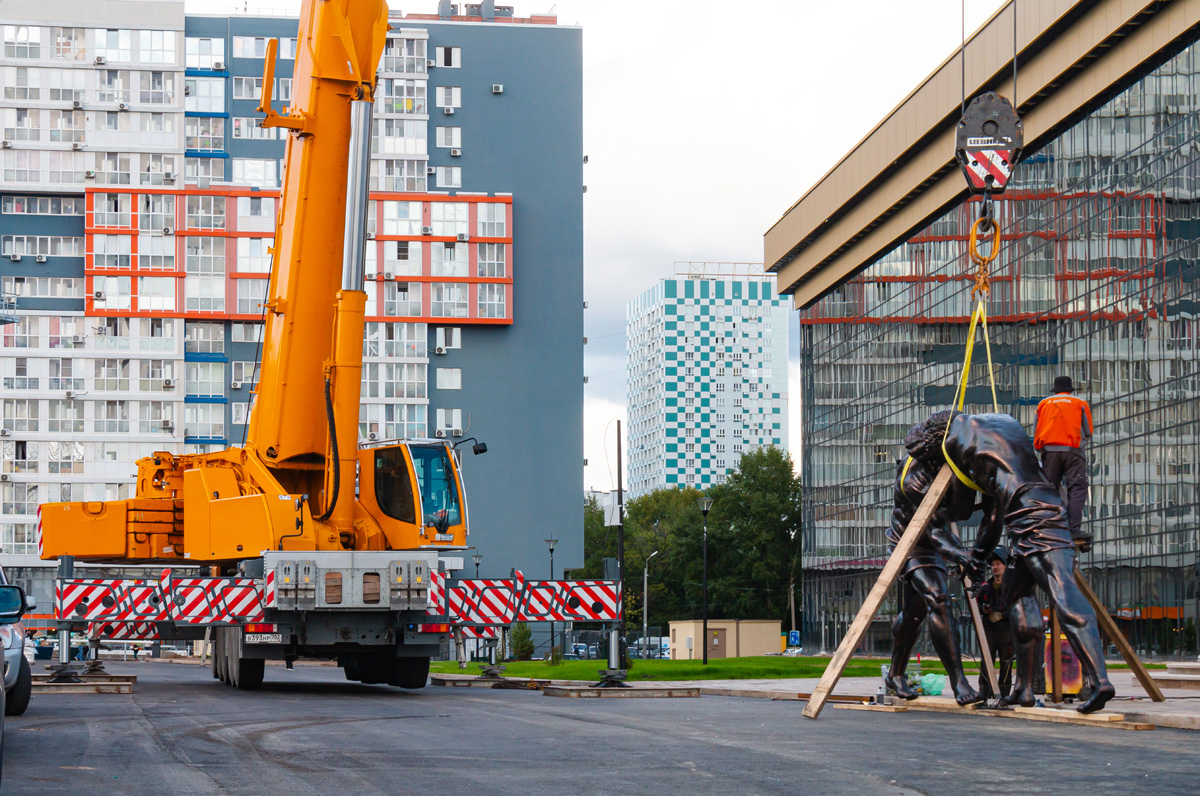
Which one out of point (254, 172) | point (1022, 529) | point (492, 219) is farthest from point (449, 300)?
point (1022, 529)

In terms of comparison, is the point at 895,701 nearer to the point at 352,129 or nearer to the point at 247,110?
the point at 352,129

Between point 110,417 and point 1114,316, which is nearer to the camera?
point 1114,316

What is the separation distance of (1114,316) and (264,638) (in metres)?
31.7

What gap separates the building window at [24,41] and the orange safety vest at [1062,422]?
77.4 meters

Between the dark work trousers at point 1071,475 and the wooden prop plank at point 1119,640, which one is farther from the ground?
the dark work trousers at point 1071,475

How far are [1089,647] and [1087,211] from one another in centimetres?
3558

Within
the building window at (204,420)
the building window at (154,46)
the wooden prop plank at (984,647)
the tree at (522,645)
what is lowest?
the tree at (522,645)

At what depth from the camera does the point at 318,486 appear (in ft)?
63.9

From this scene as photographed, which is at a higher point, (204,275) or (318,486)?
(204,275)

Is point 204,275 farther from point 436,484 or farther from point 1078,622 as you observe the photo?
point 1078,622

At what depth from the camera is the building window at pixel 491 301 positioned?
82375 millimetres

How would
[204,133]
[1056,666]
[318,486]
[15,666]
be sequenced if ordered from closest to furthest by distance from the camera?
[15,666] → [1056,666] → [318,486] → [204,133]

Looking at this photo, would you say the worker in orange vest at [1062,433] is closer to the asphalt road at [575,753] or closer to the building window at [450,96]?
the asphalt road at [575,753]

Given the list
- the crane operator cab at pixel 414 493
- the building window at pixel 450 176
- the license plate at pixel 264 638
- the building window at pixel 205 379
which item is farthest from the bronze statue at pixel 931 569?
the building window at pixel 205 379
